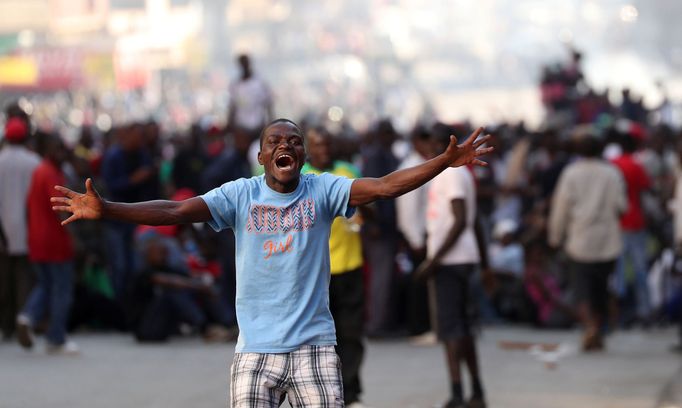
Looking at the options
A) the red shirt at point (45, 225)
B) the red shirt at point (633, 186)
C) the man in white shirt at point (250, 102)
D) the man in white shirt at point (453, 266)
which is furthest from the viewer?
the man in white shirt at point (250, 102)

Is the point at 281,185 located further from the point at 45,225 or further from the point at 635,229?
the point at 635,229

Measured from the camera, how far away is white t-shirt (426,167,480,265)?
9062 mm

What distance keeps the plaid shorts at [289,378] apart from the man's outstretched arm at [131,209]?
0.57 m

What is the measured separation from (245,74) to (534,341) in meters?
5.02

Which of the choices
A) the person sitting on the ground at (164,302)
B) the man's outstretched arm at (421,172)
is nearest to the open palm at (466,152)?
the man's outstretched arm at (421,172)

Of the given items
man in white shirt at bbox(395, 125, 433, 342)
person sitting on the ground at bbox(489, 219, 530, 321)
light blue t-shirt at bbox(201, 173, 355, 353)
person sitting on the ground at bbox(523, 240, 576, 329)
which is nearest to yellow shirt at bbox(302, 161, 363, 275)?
man in white shirt at bbox(395, 125, 433, 342)

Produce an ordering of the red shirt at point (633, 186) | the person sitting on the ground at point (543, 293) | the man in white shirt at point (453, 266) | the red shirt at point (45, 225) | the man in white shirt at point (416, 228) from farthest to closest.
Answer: the person sitting on the ground at point (543, 293), the red shirt at point (633, 186), the red shirt at point (45, 225), the man in white shirt at point (416, 228), the man in white shirt at point (453, 266)

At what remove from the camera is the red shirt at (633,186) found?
13.7 m

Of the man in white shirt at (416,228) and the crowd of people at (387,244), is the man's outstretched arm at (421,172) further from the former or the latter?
the man in white shirt at (416,228)

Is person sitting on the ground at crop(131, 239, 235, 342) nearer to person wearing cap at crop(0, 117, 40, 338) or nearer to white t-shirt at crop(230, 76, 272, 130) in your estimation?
person wearing cap at crop(0, 117, 40, 338)

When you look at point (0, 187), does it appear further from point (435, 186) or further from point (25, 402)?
point (435, 186)

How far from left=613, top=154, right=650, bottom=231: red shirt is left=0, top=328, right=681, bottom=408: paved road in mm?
1193

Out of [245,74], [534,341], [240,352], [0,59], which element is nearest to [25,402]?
[240,352]

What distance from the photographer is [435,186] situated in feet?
30.1
